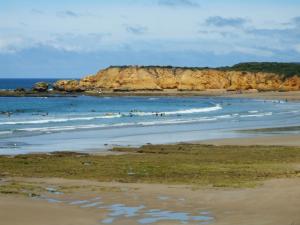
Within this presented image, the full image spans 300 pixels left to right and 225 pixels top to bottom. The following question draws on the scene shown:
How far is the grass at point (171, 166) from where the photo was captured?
1678cm

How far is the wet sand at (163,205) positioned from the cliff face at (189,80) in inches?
4280

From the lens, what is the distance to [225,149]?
26.1m

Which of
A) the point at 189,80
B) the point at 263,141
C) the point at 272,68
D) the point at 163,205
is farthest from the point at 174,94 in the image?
the point at 163,205

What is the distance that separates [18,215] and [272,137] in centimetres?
2294

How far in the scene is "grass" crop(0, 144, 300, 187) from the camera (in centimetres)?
1678

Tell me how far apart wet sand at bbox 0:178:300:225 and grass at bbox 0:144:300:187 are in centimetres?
110

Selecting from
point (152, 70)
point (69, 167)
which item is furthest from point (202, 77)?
point (69, 167)

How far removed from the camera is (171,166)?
19.5m

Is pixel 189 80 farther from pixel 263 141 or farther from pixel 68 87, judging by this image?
pixel 263 141

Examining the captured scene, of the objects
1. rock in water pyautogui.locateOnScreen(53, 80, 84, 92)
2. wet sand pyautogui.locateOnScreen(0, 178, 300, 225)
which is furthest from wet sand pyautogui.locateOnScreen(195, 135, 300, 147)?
rock in water pyautogui.locateOnScreen(53, 80, 84, 92)

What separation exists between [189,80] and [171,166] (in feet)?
347

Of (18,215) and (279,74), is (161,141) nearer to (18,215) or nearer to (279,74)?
(18,215)

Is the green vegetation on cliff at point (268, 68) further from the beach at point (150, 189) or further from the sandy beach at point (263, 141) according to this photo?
the beach at point (150, 189)

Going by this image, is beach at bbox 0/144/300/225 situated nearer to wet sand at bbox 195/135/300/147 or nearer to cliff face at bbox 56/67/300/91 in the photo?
wet sand at bbox 195/135/300/147
